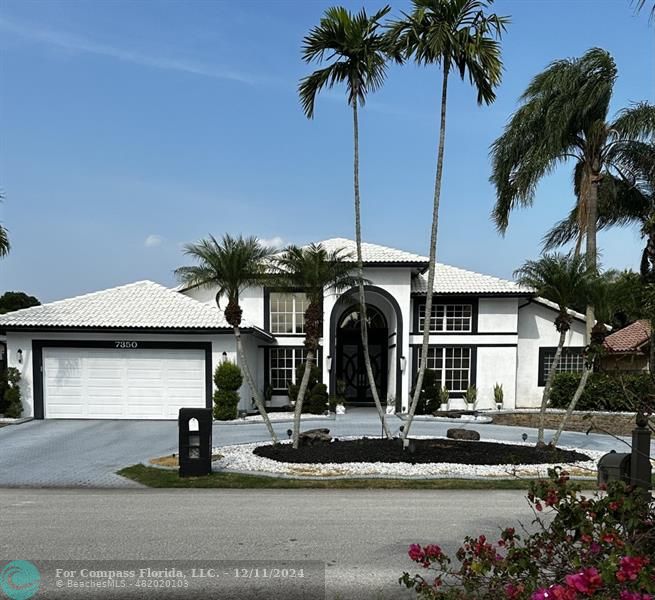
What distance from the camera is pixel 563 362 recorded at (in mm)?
22938

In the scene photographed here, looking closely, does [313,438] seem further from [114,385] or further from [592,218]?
[592,218]

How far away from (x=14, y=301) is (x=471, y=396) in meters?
42.1

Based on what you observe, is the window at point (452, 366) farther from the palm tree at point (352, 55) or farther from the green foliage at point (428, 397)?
the palm tree at point (352, 55)

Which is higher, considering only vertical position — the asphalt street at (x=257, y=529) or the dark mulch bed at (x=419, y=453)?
the asphalt street at (x=257, y=529)

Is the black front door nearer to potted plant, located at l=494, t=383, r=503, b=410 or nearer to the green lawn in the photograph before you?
potted plant, located at l=494, t=383, r=503, b=410

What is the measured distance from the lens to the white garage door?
58.0 ft

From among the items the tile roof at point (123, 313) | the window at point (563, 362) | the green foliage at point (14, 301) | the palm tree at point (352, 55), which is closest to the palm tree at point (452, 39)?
the palm tree at point (352, 55)

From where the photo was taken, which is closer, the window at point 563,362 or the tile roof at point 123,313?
the tile roof at point 123,313

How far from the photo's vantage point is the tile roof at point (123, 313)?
1770 centimetres

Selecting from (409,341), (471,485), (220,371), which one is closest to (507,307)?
(409,341)

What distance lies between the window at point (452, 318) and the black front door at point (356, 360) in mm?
2156

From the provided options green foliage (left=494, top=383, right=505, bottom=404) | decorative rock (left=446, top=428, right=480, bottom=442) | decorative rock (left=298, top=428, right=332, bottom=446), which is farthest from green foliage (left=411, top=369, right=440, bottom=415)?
decorative rock (left=298, top=428, right=332, bottom=446)

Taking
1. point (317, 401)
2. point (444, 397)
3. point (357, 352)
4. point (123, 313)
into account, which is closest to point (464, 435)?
point (317, 401)

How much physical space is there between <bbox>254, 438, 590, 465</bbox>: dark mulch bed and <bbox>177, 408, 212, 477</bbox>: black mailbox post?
73.3 inches
